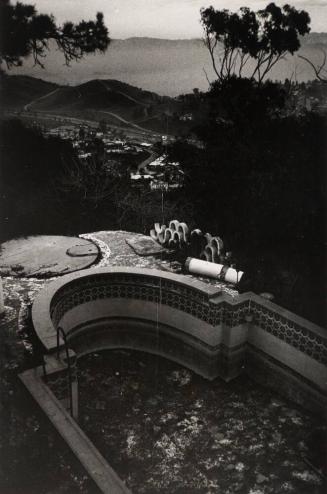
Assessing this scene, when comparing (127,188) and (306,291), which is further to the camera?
(127,188)

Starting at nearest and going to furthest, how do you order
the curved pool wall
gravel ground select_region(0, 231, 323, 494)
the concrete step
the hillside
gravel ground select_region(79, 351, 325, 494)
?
the concrete step, gravel ground select_region(0, 231, 323, 494), gravel ground select_region(79, 351, 325, 494), the curved pool wall, the hillside

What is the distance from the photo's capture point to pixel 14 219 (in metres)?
15.4

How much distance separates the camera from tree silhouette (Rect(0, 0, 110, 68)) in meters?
8.47

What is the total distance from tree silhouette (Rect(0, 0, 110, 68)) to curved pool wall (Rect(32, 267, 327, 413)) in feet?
16.1

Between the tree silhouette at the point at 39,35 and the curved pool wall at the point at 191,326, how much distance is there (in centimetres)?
489

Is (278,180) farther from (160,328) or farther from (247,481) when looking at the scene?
(247,481)

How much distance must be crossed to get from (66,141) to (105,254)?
13.1 meters

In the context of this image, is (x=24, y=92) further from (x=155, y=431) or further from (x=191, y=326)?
(x=155, y=431)

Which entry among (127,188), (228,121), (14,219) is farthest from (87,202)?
(228,121)

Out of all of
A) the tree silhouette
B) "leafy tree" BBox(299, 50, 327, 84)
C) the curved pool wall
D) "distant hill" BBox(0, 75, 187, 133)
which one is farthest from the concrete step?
"distant hill" BBox(0, 75, 187, 133)

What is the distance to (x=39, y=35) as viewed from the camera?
29.0 feet

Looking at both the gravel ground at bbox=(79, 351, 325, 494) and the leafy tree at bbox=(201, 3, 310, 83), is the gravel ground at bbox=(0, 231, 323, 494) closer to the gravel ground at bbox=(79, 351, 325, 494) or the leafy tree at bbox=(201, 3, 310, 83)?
the gravel ground at bbox=(79, 351, 325, 494)

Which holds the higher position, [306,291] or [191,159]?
[191,159]

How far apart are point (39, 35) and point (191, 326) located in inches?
269
